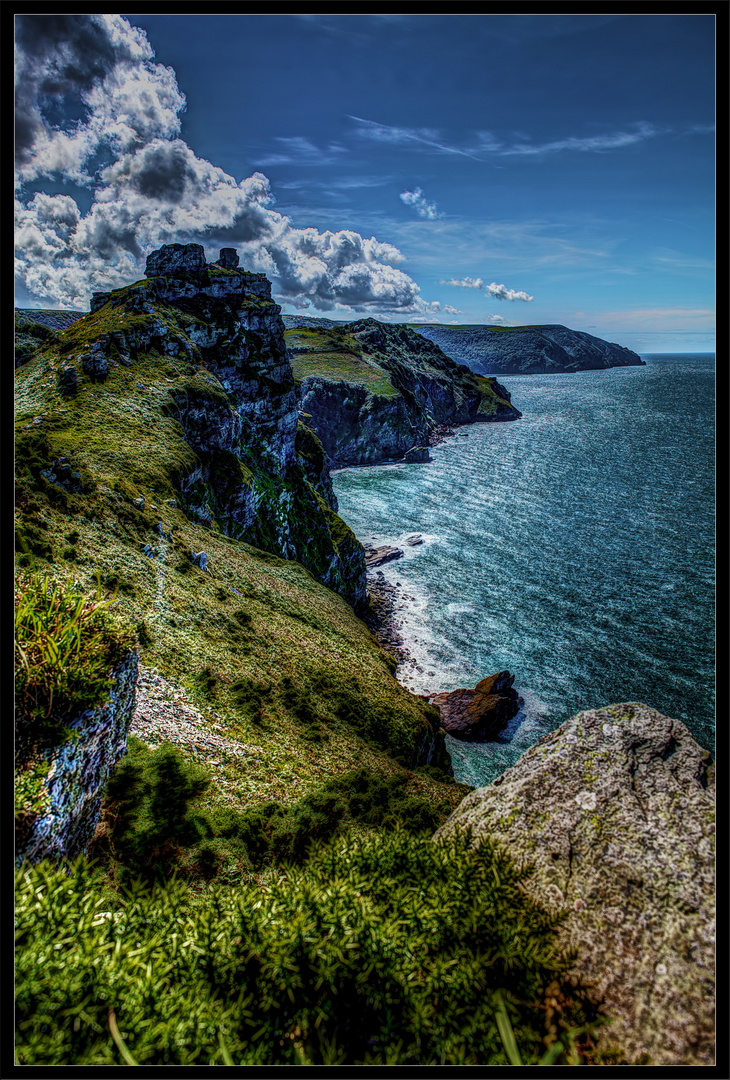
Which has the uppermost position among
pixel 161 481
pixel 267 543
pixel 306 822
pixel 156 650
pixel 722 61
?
pixel 722 61

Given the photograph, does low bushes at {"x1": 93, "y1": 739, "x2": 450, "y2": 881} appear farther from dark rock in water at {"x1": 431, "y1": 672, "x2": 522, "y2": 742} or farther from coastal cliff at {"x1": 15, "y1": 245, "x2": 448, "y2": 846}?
dark rock in water at {"x1": 431, "y1": 672, "x2": 522, "y2": 742}

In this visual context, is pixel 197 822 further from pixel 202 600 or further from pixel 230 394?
pixel 230 394

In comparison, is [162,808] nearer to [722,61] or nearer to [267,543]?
[722,61]

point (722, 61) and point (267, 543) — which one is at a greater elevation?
point (722, 61)

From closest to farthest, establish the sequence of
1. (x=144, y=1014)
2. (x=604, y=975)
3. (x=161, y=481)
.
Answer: (x=144, y=1014) < (x=604, y=975) < (x=161, y=481)

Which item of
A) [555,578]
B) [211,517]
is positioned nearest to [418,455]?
[555,578]
